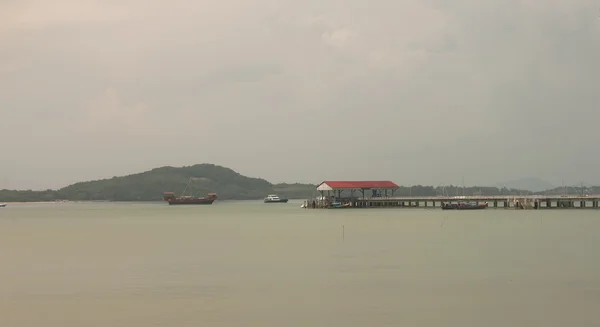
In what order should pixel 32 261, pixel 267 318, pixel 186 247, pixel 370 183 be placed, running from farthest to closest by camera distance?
pixel 370 183 < pixel 186 247 < pixel 32 261 < pixel 267 318

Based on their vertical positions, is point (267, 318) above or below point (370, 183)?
below

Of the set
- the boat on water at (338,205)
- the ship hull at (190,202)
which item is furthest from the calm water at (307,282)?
the ship hull at (190,202)

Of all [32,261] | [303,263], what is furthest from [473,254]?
[32,261]

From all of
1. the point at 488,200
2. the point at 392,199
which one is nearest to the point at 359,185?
the point at 392,199

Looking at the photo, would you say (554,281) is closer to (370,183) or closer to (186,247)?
(186,247)

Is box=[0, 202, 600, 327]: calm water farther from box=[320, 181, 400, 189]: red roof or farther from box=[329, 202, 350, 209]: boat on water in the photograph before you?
box=[329, 202, 350, 209]: boat on water

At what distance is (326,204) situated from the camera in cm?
10781

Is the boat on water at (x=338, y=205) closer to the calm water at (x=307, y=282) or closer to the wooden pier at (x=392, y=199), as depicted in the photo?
the wooden pier at (x=392, y=199)

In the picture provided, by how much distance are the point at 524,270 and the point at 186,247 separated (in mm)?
20871

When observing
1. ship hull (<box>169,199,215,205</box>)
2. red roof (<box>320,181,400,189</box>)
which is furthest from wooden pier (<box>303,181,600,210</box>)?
ship hull (<box>169,199,215,205</box>)

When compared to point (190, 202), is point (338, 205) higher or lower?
lower

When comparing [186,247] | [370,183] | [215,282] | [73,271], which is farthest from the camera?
[370,183]

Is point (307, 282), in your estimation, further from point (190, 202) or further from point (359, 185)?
point (190, 202)

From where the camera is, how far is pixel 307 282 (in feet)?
83.1
